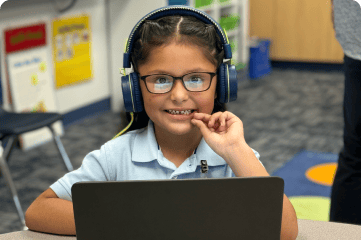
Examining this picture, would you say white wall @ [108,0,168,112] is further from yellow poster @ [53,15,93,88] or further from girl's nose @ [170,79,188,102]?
girl's nose @ [170,79,188,102]

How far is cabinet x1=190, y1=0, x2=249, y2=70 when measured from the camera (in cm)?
483

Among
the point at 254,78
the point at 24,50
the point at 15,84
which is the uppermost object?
the point at 24,50

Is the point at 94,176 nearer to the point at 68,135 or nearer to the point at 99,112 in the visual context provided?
the point at 68,135

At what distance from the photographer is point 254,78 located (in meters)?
5.34

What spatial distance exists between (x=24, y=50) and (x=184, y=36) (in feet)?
8.03

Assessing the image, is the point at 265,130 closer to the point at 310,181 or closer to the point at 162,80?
the point at 310,181

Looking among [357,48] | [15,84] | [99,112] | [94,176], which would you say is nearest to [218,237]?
[94,176]

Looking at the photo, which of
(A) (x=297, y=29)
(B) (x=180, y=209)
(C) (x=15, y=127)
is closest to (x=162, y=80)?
(B) (x=180, y=209)

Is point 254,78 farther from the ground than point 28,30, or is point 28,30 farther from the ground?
point 28,30

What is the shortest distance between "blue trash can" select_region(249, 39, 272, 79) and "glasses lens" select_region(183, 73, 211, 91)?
14.7ft

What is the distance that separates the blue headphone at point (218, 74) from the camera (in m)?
0.91

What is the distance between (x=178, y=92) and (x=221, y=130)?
0.12m

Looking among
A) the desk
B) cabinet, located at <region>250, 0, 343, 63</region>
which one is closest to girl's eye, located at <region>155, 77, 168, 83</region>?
the desk

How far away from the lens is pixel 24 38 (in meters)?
3.07
